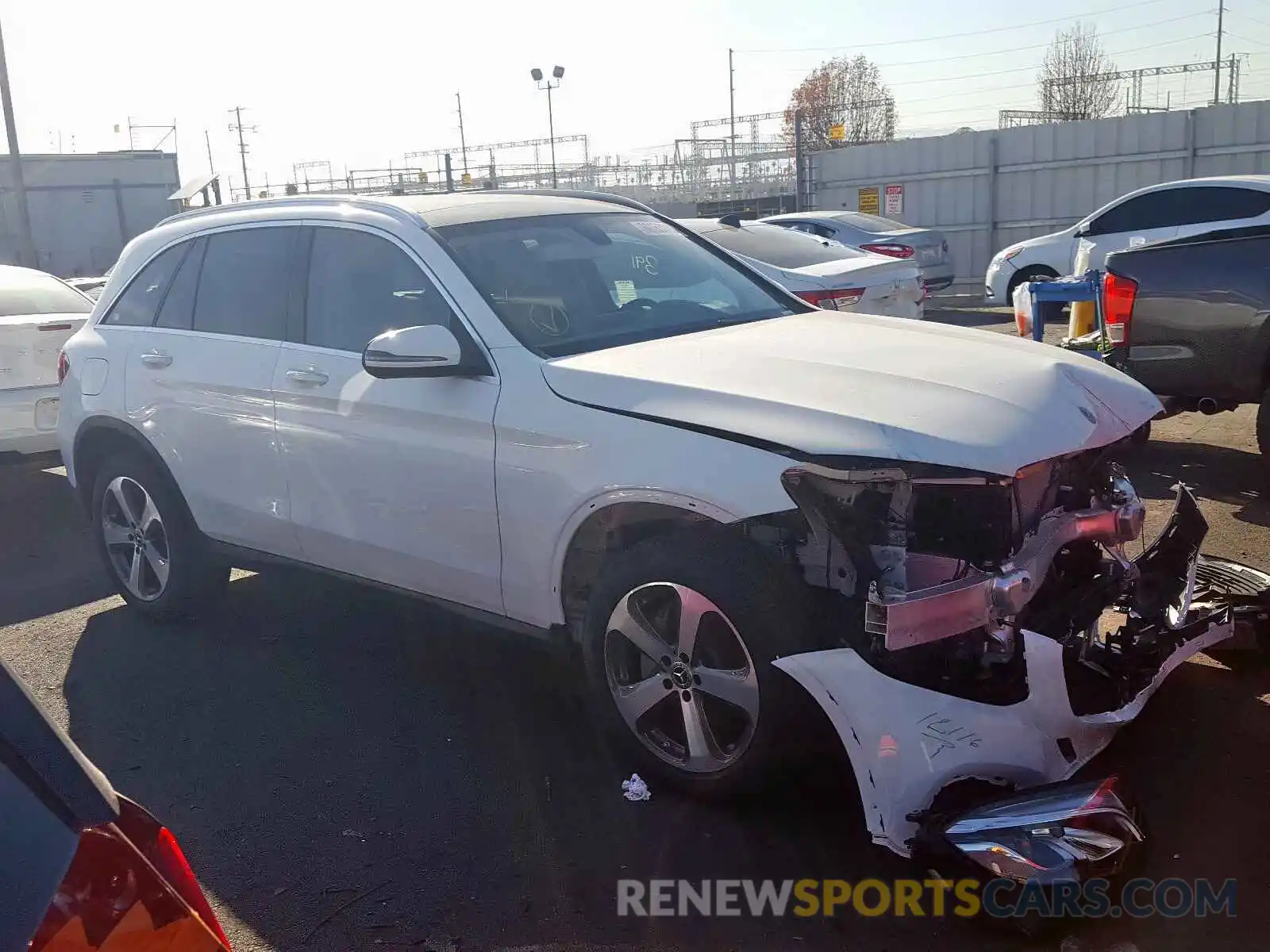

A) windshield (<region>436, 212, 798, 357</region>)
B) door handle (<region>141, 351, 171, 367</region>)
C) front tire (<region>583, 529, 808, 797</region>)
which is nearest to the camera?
front tire (<region>583, 529, 808, 797</region>)

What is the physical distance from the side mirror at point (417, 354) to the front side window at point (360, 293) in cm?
26

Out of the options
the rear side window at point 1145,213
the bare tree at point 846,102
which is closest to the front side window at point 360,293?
the rear side window at point 1145,213

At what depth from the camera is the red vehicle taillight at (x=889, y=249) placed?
→ 15.6 meters

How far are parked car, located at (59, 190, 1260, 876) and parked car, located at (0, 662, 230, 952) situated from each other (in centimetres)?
179

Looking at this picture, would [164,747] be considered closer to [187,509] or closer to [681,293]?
[187,509]

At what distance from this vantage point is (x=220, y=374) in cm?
479

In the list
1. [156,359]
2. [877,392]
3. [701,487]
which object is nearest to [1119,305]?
[877,392]

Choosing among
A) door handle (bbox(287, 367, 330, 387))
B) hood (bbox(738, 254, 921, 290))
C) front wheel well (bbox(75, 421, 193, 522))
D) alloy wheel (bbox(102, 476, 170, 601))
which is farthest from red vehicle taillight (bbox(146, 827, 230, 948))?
hood (bbox(738, 254, 921, 290))

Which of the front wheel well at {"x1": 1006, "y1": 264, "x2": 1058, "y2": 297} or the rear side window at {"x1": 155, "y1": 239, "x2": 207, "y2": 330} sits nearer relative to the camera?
the rear side window at {"x1": 155, "y1": 239, "x2": 207, "y2": 330}

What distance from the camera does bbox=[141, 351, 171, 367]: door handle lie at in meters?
5.07

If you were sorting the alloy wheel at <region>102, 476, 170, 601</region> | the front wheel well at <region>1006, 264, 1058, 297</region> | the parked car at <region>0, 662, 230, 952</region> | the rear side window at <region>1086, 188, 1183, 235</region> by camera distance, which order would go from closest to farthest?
the parked car at <region>0, 662, 230, 952</region> → the alloy wheel at <region>102, 476, 170, 601</region> → the rear side window at <region>1086, 188, 1183, 235</region> → the front wheel well at <region>1006, 264, 1058, 297</region>

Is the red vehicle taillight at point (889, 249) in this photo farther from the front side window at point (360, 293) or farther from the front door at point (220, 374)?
the front side window at point (360, 293)

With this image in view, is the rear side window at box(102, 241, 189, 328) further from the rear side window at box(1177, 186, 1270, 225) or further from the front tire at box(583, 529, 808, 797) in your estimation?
the rear side window at box(1177, 186, 1270, 225)

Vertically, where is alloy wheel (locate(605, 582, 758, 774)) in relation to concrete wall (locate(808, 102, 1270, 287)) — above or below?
below
